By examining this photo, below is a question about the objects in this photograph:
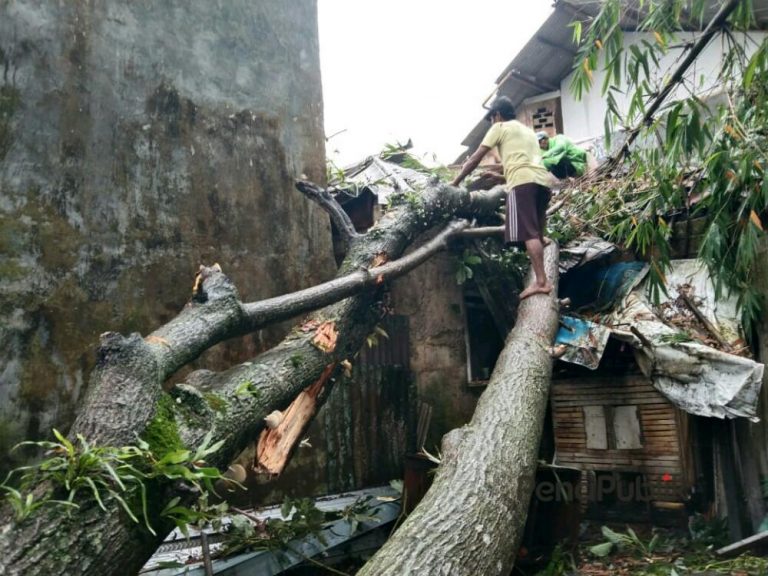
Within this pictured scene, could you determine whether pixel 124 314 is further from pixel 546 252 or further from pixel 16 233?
pixel 546 252

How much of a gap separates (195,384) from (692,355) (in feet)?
12.2

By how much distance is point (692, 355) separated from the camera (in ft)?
16.4

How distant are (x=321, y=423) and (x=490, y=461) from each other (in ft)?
7.01

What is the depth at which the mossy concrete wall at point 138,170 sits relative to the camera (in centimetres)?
406

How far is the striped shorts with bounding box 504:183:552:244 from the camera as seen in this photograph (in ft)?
18.5

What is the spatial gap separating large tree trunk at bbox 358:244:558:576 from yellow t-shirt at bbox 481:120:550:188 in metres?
1.60

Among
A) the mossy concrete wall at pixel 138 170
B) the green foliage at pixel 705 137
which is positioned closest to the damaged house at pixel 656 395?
the green foliage at pixel 705 137

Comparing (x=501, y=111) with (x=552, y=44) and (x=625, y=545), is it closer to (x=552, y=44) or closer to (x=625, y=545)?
(x=625, y=545)

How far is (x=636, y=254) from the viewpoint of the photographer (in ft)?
20.9

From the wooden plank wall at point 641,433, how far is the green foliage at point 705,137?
978 mm

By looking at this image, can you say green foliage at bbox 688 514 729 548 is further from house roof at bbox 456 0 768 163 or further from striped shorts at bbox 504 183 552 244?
house roof at bbox 456 0 768 163

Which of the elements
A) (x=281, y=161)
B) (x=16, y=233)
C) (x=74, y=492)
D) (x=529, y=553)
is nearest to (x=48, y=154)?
(x=16, y=233)

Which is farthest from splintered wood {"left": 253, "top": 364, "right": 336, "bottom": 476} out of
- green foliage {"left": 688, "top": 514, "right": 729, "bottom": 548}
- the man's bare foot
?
green foliage {"left": 688, "top": 514, "right": 729, "bottom": 548}

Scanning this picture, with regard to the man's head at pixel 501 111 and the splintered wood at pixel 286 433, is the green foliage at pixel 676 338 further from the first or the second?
the splintered wood at pixel 286 433
